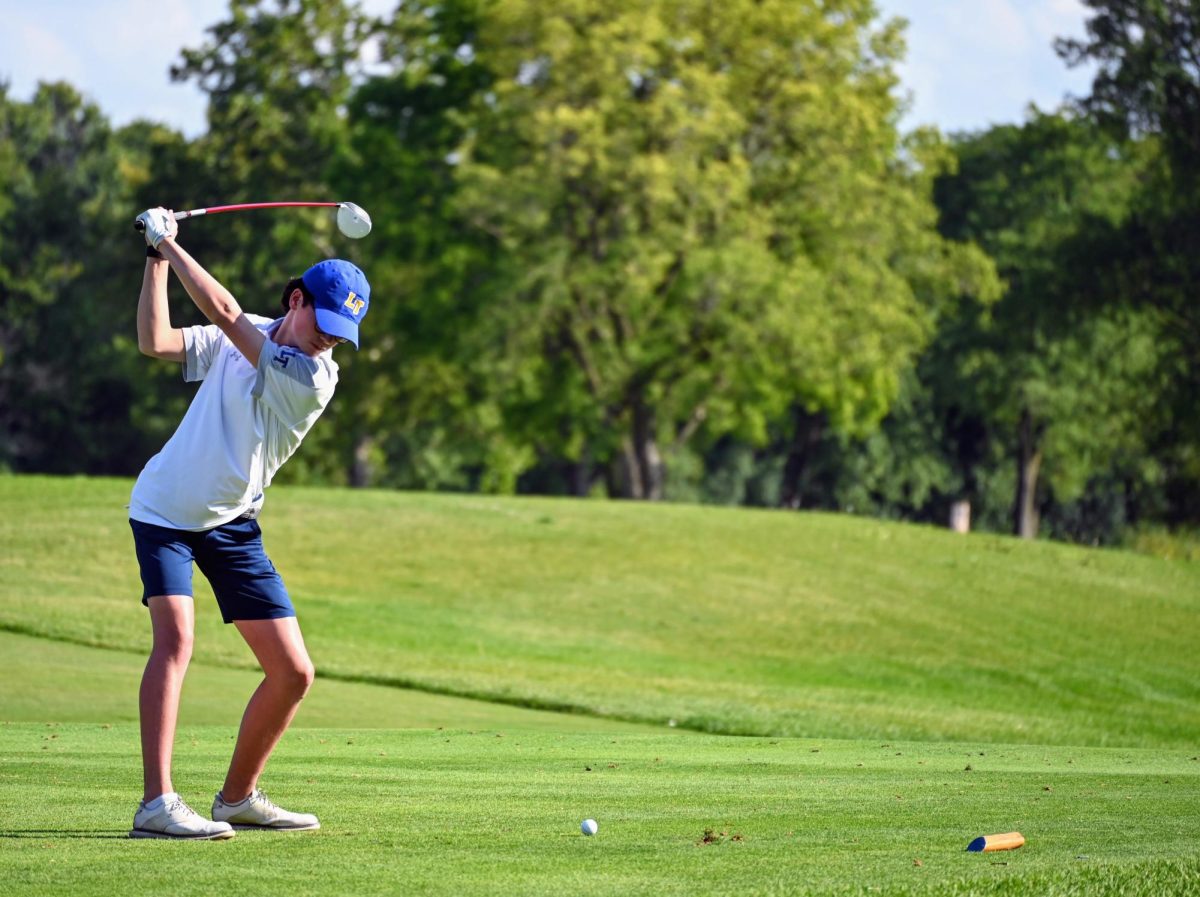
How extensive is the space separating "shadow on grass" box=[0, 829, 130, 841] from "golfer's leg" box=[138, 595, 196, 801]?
0.62ft

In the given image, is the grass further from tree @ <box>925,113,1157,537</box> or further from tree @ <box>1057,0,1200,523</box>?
tree @ <box>925,113,1157,537</box>

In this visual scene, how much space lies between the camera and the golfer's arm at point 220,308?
6.38 m

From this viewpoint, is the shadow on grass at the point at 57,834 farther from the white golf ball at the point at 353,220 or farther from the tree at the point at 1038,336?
the tree at the point at 1038,336

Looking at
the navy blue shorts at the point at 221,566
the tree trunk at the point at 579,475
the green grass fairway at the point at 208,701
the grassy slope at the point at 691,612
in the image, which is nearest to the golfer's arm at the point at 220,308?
the navy blue shorts at the point at 221,566

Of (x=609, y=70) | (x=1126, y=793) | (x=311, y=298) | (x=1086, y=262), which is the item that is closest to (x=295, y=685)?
(x=311, y=298)

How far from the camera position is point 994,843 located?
6391 millimetres

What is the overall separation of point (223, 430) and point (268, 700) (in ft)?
3.64

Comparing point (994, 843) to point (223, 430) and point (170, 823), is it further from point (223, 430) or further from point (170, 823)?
point (223, 430)

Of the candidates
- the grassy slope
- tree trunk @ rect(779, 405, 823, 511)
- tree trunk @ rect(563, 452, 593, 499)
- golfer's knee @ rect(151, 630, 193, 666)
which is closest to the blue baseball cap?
golfer's knee @ rect(151, 630, 193, 666)

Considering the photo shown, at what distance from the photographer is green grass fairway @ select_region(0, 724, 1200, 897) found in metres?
5.67

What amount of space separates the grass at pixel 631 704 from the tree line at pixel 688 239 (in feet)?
32.7

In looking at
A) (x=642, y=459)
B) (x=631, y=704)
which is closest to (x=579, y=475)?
(x=642, y=459)

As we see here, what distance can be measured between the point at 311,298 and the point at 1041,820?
12.5 feet

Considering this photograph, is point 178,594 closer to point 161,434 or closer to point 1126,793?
point 1126,793
